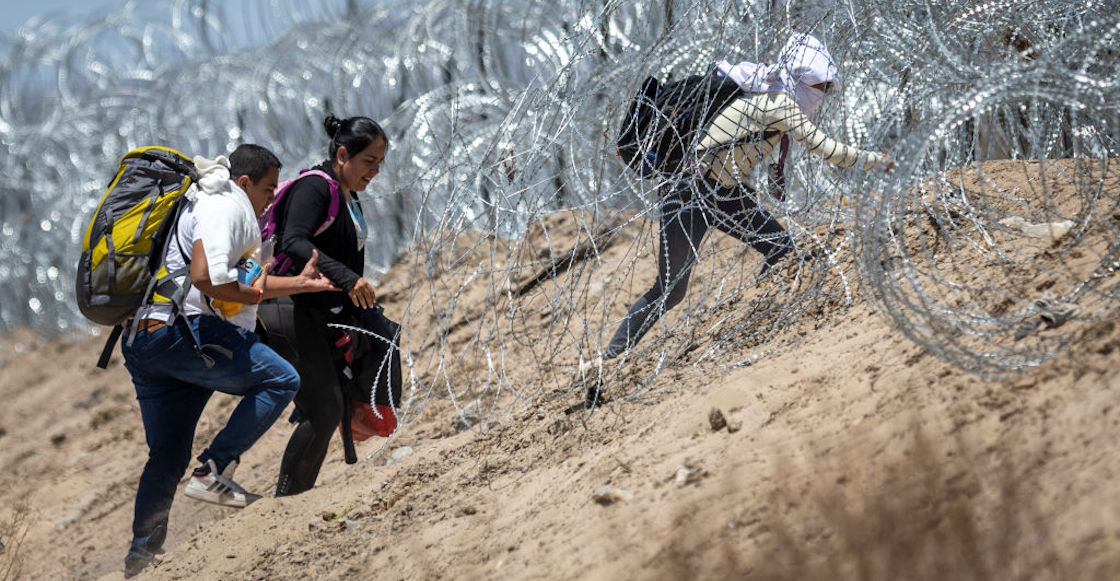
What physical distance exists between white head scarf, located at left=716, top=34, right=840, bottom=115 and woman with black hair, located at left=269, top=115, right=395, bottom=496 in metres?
1.29

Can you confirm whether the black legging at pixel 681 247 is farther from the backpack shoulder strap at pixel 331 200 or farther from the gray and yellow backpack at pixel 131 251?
the gray and yellow backpack at pixel 131 251

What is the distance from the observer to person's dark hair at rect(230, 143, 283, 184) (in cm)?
362

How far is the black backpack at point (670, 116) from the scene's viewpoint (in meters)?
3.71

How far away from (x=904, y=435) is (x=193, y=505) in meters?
3.94

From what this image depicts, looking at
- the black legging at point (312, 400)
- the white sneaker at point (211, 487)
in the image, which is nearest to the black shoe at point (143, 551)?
the white sneaker at point (211, 487)

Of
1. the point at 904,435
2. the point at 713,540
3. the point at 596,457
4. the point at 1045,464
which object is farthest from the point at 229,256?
the point at 1045,464

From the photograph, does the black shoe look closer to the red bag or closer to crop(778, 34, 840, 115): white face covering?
the red bag

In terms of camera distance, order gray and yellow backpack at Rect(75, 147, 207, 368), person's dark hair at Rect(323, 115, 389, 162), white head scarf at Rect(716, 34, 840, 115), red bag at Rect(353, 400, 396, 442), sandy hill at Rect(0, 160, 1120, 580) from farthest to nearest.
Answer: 1. red bag at Rect(353, 400, 396, 442)
2. person's dark hair at Rect(323, 115, 389, 162)
3. white head scarf at Rect(716, 34, 840, 115)
4. gray and yellow backpack at Rect(75, 147, 207, 368)
5. sandy hill at Rect(0, 160, 1120, 580)

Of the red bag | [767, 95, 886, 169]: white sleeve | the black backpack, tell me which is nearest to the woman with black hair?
the red bag

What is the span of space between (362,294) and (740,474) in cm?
156

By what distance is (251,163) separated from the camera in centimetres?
362

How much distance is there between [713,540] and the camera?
257 centimetres

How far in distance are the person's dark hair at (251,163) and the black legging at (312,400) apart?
55cm

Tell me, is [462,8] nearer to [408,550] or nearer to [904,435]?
[408,550]
